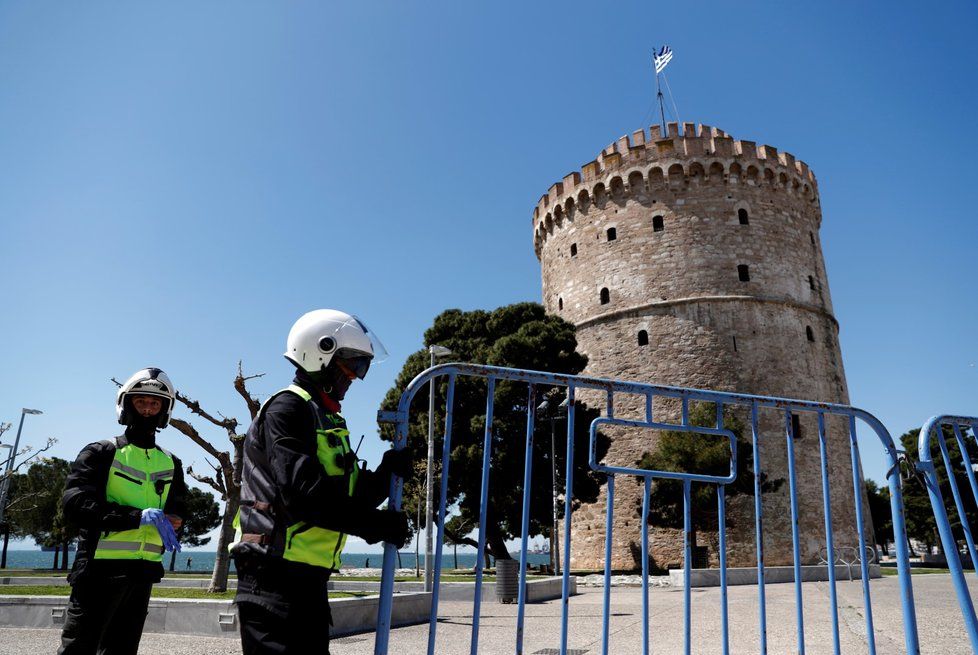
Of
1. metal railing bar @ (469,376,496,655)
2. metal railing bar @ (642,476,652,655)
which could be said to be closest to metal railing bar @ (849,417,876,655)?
metal railing bar @ (642,476,652,655)

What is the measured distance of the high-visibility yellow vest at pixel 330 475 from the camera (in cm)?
240

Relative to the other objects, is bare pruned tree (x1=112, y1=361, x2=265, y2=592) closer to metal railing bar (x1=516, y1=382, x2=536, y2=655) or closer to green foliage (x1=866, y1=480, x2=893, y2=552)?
metal railing bar (x1=516, y1=382, x2=536, y2=655)

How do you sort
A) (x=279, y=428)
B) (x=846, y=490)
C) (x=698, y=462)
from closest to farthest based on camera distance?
(x=279, y=428)
(x=698, y=462)
(x=846, y=490)

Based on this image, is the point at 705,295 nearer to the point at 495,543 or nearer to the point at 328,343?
the point at 495,543

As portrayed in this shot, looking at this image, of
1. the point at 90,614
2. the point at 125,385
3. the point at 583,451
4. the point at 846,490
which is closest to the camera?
the point at 90,614

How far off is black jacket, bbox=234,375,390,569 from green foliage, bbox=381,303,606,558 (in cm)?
1751

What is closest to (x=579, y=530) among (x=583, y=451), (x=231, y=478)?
(x=583, y=451)

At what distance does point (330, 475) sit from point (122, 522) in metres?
1.55

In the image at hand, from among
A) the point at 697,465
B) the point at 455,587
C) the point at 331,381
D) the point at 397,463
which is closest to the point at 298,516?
the point at 397,463

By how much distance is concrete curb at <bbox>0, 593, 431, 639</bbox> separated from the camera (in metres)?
7.27

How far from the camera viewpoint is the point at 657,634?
7766mm

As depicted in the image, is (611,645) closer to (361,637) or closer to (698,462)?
(361,637)

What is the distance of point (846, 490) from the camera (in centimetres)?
2636

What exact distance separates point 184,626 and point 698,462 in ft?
54.7
